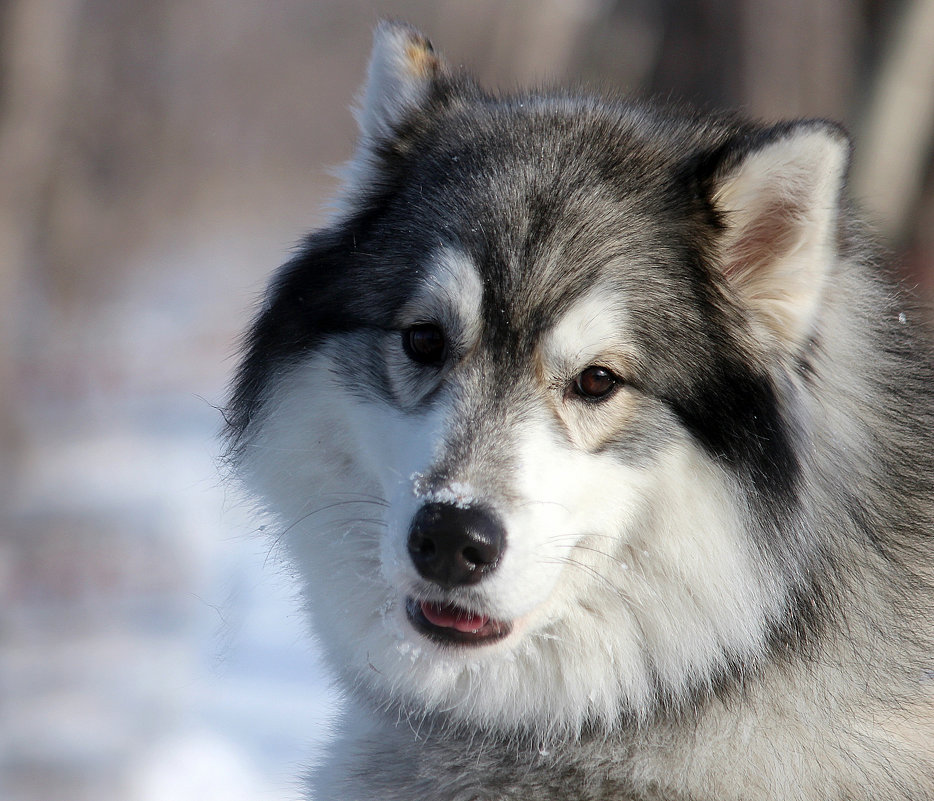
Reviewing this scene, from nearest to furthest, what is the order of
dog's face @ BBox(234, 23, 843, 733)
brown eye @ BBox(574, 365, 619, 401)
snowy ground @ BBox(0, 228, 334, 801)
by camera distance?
dog's face @ BBox(234, 23, 843, 733) < brown eye @ BBox(574, 365, 619, 401) < snowy ground @ BBox(0, 228, 334, 801)

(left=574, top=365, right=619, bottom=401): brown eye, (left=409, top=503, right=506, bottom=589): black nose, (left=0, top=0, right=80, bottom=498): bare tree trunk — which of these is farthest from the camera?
(left=0, top=0, right=80, bottom=498): bare tree trunk

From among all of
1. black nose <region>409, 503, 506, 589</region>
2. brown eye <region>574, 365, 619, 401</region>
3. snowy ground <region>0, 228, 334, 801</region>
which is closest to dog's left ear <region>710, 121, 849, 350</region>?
brown eye <region>574, 365, 619, 401</region>

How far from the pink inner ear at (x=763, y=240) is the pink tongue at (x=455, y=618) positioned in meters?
0.99

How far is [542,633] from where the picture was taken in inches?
91.4

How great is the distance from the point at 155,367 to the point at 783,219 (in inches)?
405

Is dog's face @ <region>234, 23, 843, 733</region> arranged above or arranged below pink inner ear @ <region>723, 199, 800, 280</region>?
below

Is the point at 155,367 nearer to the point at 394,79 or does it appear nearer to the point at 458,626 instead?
the point at 394,79

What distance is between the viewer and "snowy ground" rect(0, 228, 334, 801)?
4.98 metres

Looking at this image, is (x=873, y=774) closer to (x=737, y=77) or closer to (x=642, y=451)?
(x=642, y=451)

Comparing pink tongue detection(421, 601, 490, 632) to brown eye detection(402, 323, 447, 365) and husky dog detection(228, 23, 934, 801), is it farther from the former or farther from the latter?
brown eye detection(402, 323, 447, 365)

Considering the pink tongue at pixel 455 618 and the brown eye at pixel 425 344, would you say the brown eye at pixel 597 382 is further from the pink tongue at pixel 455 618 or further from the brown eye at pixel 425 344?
the pink tongue at pixel 455 618

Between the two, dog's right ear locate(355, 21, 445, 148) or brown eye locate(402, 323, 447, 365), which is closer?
brown eye locate(402, 323, 447, 365)

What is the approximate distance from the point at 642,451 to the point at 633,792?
780mm

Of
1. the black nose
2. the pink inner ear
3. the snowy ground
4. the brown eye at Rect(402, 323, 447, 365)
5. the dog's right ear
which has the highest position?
the dog's right ear
